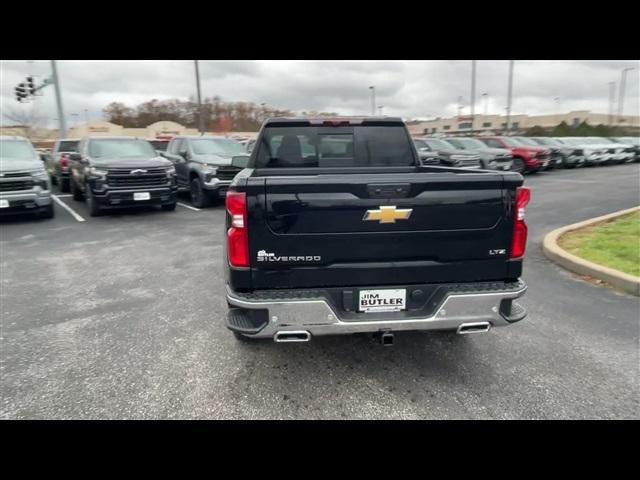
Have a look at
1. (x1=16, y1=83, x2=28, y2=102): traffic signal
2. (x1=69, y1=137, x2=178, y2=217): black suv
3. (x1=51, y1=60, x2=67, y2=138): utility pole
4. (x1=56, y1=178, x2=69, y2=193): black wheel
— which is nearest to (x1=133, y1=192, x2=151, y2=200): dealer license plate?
(x1=69, y1=137, x2=178, y2=217): black suv

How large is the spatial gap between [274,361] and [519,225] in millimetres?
2202

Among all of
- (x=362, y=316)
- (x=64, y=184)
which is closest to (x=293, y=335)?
(x=362, y=316)

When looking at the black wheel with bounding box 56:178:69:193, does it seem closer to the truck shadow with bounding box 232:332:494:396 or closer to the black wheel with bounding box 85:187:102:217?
the black wheel with bounding box 85:187:102:217

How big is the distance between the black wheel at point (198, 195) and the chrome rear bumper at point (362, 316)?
8.87 m

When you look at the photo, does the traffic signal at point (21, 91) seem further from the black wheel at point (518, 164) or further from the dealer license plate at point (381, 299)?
the dealer license plate at point (381, 299)

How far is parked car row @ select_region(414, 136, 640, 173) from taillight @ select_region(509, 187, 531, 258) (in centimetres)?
1022

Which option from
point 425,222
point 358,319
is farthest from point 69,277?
point 425,222

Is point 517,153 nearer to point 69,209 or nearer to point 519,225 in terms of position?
point 69,209

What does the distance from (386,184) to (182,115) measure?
76.3 m

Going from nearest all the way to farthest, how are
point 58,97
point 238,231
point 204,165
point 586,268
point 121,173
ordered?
1. point 238,231
2. point 586,268
3. point 121,173
4. point 204,165
5. point 58,97

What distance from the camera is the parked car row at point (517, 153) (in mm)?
16812

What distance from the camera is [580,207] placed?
10.5 m

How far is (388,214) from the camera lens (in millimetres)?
2729

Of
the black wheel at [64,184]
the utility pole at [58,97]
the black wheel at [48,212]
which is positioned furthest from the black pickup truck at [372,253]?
the utility pole at [58,97]
